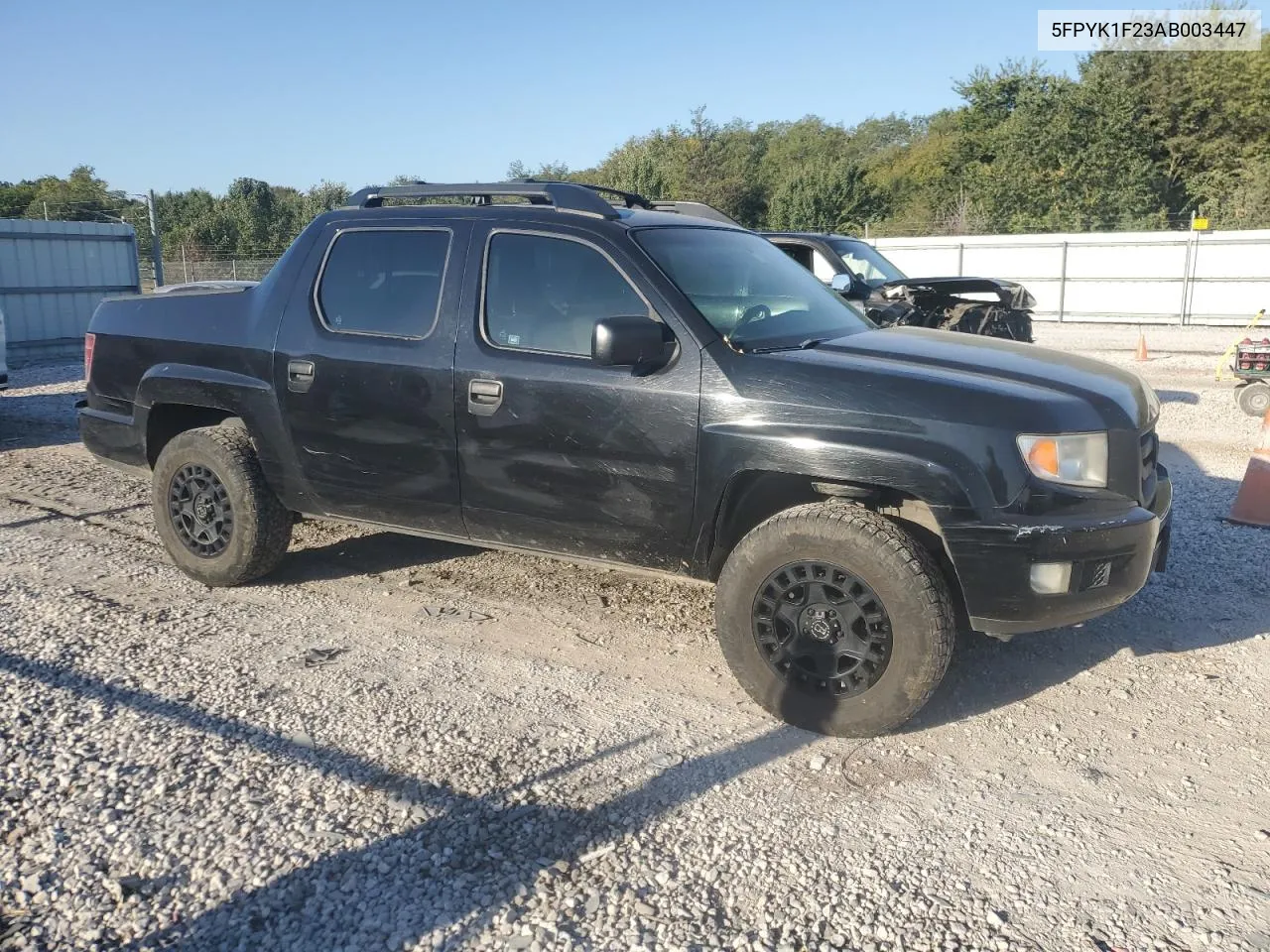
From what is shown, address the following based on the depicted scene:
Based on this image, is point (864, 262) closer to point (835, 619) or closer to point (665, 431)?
point (665, 431)

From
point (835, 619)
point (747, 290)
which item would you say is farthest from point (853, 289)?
point (835, 619)

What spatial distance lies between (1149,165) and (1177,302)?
20.1 metres

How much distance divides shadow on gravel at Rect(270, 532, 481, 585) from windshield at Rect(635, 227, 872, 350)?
2.19m

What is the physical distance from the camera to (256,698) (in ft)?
12.8

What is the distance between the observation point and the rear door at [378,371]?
4402mm

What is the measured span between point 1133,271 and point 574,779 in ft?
77.8

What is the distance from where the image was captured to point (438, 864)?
2869 mm

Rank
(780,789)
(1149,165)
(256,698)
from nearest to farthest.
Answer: (780,789) < (256,698) < (1149,165)

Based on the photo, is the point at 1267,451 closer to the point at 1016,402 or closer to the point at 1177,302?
the point at 1016,402

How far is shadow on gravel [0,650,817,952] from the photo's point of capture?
2592mm

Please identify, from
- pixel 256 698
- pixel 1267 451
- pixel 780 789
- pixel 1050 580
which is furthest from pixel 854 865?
pixel 1267 451

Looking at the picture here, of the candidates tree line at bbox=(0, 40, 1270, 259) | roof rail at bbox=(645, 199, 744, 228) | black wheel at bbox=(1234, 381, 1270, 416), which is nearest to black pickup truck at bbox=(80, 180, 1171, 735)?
roof rail at bbox=(645, 199, 744, 228)

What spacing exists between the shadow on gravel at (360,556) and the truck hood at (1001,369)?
2.63 meters

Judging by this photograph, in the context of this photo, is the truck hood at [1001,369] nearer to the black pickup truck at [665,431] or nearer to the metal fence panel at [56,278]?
the black pickup truck at [665,431]
